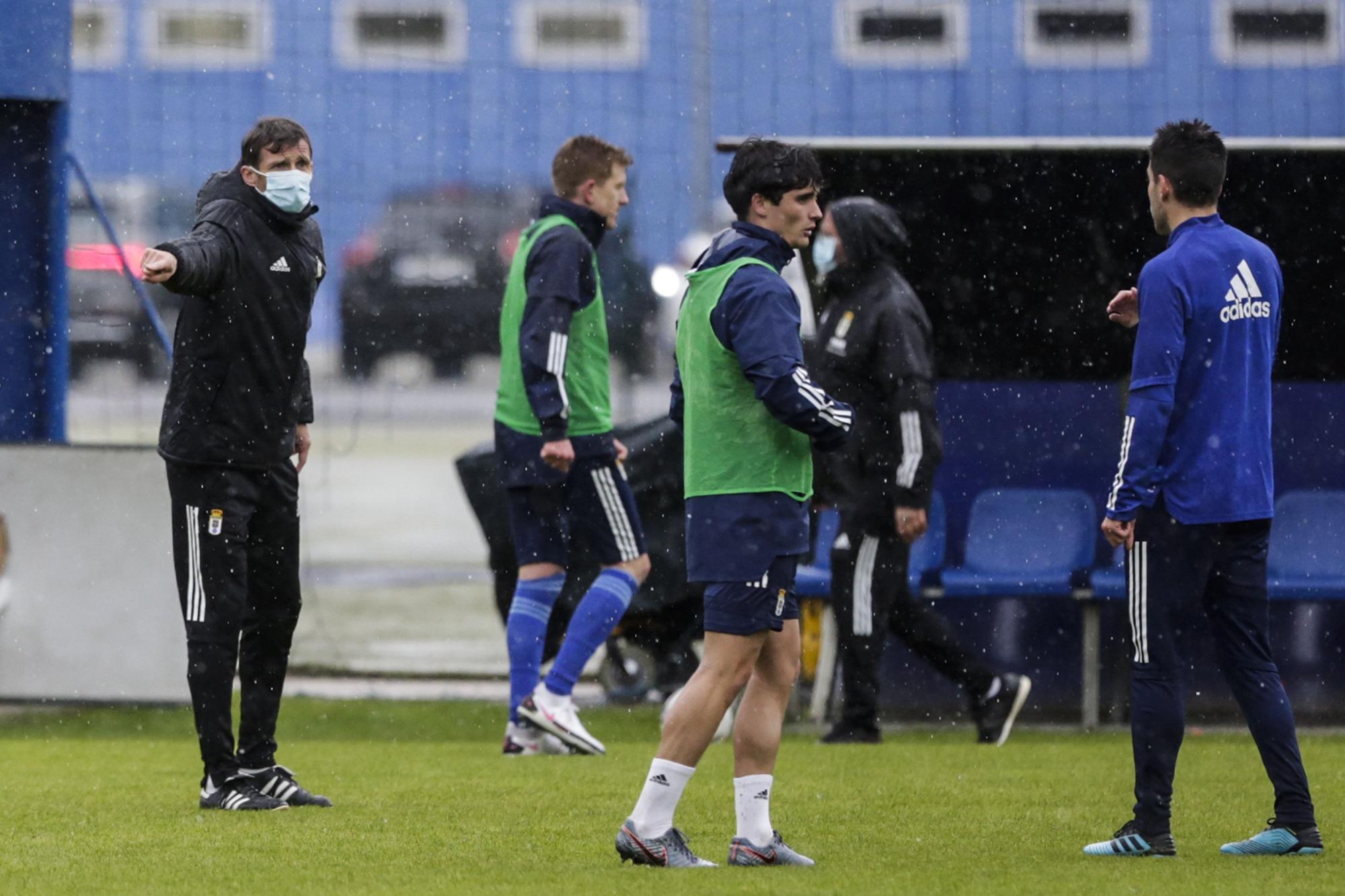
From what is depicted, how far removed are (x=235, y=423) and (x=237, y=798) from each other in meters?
1.10

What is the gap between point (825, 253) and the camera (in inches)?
325

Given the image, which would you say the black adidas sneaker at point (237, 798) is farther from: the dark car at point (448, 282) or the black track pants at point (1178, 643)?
the dark car at point (448, 282)

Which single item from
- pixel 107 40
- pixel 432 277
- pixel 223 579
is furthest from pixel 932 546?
pixel 432 277

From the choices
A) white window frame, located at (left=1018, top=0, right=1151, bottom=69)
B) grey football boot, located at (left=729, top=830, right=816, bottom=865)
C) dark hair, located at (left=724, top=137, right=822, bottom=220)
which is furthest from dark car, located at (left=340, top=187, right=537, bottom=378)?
grey football boot, located at (left=729, top=830, right=816, bottom=865)

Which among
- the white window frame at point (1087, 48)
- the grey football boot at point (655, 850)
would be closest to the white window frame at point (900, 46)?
the white window frame at point (1087, 48)

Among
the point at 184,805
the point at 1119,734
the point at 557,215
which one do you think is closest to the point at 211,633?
the point at 184,805

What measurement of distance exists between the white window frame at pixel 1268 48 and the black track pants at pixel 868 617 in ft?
8.33

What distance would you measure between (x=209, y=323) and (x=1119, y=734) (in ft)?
14.1

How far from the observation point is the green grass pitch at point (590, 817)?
4.96 metres

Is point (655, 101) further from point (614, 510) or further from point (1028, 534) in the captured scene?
point (614, 510)

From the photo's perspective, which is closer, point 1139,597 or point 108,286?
point 1139,597

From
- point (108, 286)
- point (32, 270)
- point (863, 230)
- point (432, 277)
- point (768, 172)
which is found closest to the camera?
point (768, 172)

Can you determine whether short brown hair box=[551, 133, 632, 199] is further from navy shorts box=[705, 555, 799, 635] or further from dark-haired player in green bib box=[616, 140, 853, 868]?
navy shorts box=[705, 555, 799, 635]

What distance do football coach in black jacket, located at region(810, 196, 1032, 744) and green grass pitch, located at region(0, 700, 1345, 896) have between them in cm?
28
